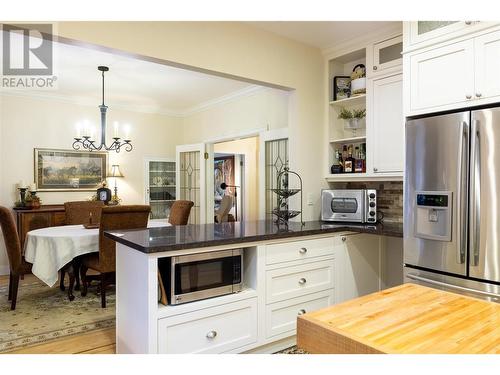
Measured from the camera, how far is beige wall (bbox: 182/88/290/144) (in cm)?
431

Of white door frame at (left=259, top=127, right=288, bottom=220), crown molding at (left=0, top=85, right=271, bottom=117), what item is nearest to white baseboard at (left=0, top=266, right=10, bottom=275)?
crown molding at (left=0, top=85, right=271, bottom=117)

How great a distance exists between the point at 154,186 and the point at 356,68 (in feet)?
13.0

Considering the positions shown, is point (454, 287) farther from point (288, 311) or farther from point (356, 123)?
point (356, 123)

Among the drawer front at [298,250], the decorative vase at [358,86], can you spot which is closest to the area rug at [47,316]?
the drawer front at [298,250]

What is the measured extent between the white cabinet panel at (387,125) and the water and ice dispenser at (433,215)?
0.67 metres

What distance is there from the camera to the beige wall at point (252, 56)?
2396 millimetres

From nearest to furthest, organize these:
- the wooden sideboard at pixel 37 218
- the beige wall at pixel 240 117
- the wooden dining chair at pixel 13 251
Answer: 1. the wooden dining chair at pixel 13 251
2. the beige wall at pixel 240 117
3. the wooden sideboard at pixel 37 218

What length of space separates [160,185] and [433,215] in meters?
4.81

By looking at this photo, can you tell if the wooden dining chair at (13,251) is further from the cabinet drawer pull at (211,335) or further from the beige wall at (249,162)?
the beige wall at (249,162)

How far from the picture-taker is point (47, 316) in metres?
3.28

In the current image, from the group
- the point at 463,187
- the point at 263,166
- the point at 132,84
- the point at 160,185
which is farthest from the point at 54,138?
the point at 463,187

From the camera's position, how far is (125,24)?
2.39 m

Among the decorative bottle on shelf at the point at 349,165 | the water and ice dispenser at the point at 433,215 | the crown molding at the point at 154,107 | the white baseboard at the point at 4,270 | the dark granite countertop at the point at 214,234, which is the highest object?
the crown molding at the point at 154,107
